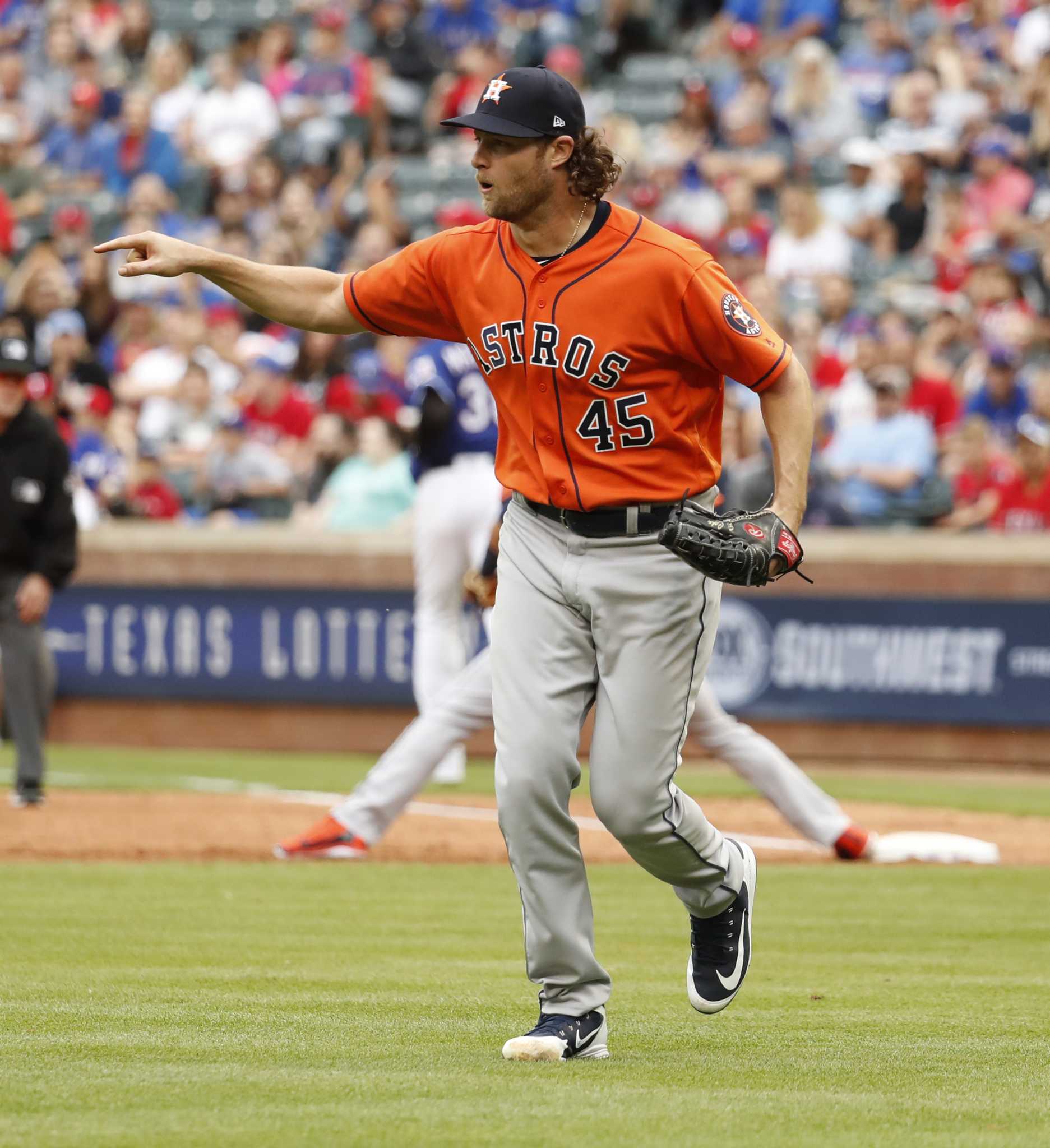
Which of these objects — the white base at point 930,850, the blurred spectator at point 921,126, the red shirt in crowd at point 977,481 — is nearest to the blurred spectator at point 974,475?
the red shirt in crowd at point 977,481

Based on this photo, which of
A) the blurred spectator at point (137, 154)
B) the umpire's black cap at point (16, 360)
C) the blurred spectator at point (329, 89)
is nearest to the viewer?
the umpire's black cap at point (16, 360)

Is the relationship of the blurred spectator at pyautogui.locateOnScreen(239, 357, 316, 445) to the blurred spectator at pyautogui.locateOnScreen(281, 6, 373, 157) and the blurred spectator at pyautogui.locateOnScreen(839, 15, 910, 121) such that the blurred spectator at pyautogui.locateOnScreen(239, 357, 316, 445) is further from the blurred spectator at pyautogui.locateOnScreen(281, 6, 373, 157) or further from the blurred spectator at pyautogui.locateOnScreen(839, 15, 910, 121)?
the blurred spectator at pyautogui.locateOnScreen(839, 15, 910, 121)

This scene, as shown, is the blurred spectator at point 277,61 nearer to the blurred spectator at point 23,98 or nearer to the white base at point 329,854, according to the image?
the blurred spectator at point 23,98

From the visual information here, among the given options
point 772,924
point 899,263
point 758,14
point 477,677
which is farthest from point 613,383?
point 758,14

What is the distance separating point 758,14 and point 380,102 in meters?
3.61

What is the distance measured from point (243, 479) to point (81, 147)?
265 inches

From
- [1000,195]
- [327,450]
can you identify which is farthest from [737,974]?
[1000,195]

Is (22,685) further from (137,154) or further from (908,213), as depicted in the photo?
(137,154)

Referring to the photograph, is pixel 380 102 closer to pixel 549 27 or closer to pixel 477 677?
pixel 549 27

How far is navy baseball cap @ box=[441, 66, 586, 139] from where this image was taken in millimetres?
4715

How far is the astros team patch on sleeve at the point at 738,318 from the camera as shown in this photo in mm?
4688

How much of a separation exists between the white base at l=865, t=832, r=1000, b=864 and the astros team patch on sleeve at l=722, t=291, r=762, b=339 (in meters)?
4.39

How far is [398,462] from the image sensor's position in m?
14.7

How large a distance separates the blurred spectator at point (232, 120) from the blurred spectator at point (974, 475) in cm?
898
